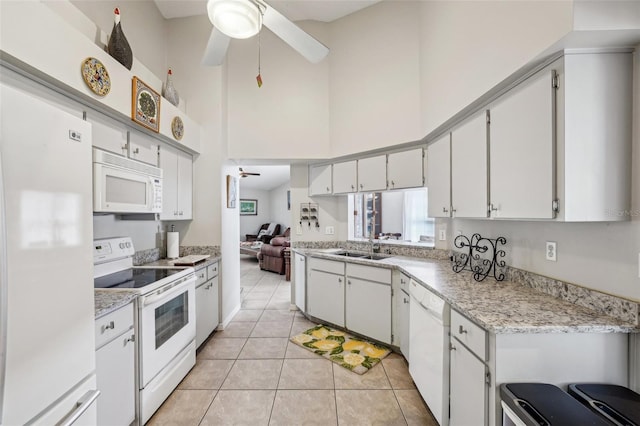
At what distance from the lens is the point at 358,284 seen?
292 centimetres

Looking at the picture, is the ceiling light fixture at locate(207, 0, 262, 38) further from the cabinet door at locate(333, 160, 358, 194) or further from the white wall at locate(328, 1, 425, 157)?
the cabinet door at locate(333, 160, 358, 194)

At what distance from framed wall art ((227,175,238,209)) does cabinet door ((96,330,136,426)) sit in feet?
7.02

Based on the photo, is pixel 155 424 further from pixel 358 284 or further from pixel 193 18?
pixel 193 18

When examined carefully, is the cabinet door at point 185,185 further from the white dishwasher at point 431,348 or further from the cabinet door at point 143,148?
the white dishwasher at point 431,348

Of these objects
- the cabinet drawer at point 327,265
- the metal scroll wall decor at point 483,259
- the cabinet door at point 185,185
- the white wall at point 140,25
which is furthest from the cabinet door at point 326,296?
the white wall at point 140,25

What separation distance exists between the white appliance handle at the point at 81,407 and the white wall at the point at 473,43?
2.48 meters

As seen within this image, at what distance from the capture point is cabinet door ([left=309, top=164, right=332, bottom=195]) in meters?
3.61

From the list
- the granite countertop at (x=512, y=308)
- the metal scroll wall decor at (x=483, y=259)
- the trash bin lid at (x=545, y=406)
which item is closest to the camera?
the trash bin lid at (x=545, y=406)

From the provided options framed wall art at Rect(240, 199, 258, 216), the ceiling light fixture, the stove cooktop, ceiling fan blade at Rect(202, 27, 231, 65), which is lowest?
the stove cooktop

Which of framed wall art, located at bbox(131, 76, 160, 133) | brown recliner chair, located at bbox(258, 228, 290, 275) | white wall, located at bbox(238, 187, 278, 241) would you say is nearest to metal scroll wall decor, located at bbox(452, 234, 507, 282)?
framed wall art, located at bbox(131, 76, 160, 133)

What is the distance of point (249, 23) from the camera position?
1585 mm

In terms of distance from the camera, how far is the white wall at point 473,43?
1297 millimetres

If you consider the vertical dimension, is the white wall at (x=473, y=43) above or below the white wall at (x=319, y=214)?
above

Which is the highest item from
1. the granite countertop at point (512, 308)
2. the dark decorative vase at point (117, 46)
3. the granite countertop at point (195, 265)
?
the dark decorative vase at point (117, 46)
